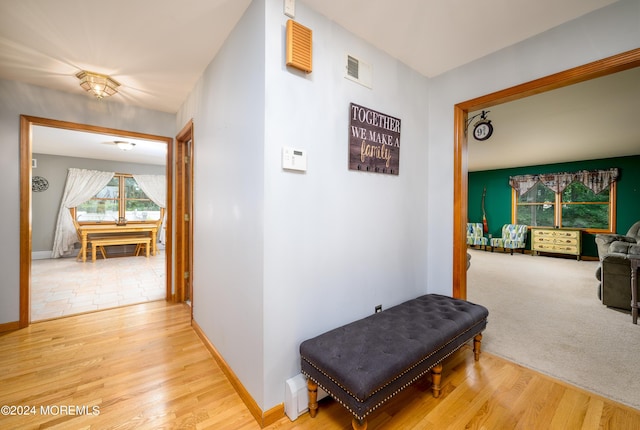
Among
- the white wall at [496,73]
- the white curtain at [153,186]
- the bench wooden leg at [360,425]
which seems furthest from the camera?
the white curtain at [153,186]

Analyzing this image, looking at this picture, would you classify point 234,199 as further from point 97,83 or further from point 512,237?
point 512,237

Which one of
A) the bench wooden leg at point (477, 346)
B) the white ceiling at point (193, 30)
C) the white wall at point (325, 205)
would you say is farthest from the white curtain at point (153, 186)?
the bench wooden leg at point (477, 346)

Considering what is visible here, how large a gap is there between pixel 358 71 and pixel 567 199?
8.36 m

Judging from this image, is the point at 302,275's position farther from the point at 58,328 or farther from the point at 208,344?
the point at 58,328

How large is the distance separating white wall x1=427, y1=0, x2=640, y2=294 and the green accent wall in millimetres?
7123

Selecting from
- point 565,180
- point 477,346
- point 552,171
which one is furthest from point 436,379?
point 552,171

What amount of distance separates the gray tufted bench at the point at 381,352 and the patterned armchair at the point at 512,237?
7.08 metres

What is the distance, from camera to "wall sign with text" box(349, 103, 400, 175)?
6.12ft

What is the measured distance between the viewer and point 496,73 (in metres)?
2.12

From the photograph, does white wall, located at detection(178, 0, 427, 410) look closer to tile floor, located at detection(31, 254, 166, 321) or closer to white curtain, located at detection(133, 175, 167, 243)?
tile floor, located at detection(31, 254, 166, 321)

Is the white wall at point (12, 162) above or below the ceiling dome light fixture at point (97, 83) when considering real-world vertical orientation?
below

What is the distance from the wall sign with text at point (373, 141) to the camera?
1.87 m

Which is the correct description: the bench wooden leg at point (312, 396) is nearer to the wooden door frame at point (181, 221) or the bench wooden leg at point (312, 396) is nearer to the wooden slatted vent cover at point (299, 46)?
the wooden slatted vent cover at point (299, 46)

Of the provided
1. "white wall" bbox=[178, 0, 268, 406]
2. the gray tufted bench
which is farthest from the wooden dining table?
the gray tufted bench
